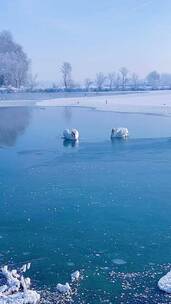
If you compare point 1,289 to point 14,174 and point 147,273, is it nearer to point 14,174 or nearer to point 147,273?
point 147,273

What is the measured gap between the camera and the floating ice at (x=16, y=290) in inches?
213

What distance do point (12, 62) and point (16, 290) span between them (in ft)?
230

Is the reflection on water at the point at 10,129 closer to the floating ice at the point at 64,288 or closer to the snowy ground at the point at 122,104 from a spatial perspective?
the snowy ground at the point at 122,104

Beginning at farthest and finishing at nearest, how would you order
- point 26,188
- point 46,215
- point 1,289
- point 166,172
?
point 166,172, point 26,188, point 46,215, point 1,289

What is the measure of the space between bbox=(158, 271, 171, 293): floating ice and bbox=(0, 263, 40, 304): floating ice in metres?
1.62

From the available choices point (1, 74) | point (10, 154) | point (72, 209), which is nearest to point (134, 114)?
point (10, 154)

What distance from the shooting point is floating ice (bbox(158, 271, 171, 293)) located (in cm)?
567

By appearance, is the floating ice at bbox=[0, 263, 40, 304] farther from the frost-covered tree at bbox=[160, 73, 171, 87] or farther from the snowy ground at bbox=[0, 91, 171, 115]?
the frost-covered tree at bbox=[160, 73, 171, 87]

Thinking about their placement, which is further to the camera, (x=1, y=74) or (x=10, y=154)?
(x=1, y=74)

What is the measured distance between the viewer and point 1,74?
72375 mm

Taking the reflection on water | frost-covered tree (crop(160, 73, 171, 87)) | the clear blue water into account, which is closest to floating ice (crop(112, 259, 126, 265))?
the clear blue water

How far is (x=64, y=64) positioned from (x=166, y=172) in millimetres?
81483

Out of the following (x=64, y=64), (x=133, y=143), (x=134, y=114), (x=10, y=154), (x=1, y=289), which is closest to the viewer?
(x=1, y=289)

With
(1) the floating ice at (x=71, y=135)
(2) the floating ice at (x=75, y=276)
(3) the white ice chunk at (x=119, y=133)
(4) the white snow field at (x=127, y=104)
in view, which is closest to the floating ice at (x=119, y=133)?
(3) the white ice chunk at (x=119, y=133)
